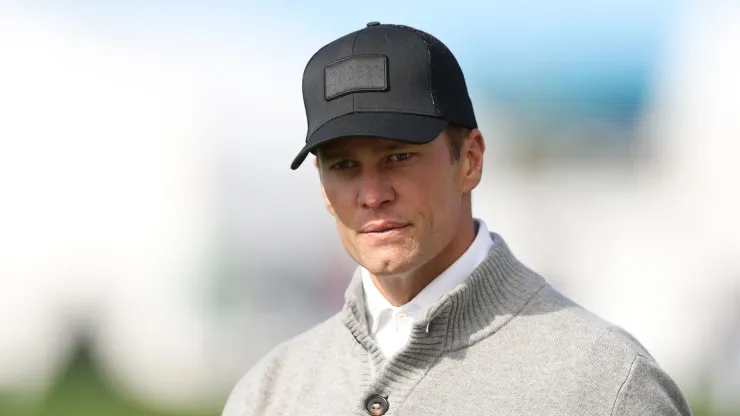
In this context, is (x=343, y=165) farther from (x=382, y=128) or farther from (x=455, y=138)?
(x=455, y=138)

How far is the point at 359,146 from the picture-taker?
257cm

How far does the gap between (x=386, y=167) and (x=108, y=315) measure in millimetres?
5184

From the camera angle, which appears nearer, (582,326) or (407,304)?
(582,326)

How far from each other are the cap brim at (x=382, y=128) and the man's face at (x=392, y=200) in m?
0.05

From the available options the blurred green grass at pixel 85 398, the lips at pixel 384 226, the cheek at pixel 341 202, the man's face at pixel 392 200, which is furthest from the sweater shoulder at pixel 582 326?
the blurred green grass at pixel 85 398

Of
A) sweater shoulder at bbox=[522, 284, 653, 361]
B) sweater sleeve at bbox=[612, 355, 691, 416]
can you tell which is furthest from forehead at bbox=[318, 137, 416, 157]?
sweater sleeve at bbox=[612, 355, 691, 416]

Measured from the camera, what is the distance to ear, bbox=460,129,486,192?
8.87 ft

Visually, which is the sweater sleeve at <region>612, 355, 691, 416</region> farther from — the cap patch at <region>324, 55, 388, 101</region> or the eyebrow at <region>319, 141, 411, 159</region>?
the cap patch at <region>324, 55, 388, 101</region>

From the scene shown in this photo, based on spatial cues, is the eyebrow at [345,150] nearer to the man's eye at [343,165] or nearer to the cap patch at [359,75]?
the man's eye at [343,165]

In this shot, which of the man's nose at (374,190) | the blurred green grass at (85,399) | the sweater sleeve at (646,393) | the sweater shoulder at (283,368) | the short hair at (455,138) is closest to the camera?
the sweater sleeve at (646,393)

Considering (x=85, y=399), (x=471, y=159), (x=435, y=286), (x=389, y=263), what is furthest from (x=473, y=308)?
(x=85, y=399)

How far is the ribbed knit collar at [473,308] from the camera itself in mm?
2582

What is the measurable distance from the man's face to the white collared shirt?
88mm

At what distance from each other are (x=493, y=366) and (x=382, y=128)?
2.05ft
